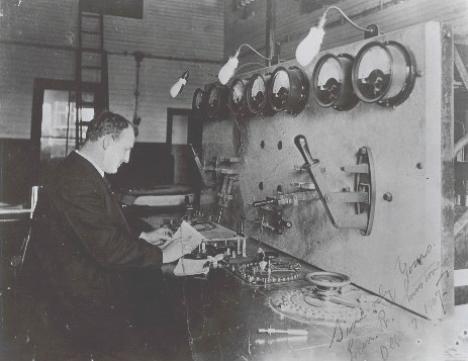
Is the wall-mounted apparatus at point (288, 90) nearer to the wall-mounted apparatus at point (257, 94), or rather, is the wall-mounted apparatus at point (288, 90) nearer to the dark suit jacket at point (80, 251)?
the wall-mounted apparatus at point (257, 94)

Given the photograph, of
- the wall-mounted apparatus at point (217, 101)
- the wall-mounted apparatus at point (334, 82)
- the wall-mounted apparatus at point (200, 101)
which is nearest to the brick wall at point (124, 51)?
the wall-mounted apparatus at point (200, 101)

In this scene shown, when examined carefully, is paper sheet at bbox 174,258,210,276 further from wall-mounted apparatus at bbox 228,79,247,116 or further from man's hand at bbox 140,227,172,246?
wall-mounted apparatus at bbox 228,79,247,116

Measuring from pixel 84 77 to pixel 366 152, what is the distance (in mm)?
7271

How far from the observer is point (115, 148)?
2158mm

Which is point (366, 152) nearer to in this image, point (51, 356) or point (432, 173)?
point (432, 173)

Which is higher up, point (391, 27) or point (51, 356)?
point (391, 27)

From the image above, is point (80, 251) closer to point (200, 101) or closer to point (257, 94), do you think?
point (257, 94)

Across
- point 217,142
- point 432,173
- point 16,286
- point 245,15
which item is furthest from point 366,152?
point 245,15

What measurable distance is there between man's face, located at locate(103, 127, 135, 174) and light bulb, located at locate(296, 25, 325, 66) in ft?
3.23

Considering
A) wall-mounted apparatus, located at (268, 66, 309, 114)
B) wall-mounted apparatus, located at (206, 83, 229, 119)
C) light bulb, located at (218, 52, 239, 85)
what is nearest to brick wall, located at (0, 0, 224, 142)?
wall-mounted apparatus, located at (206, 83, 229, 119)

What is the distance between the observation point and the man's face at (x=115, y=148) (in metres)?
2.13

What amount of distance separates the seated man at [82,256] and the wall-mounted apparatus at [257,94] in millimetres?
1617

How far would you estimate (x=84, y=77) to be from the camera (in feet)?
27.9

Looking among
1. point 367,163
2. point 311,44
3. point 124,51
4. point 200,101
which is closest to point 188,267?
point 367,163
